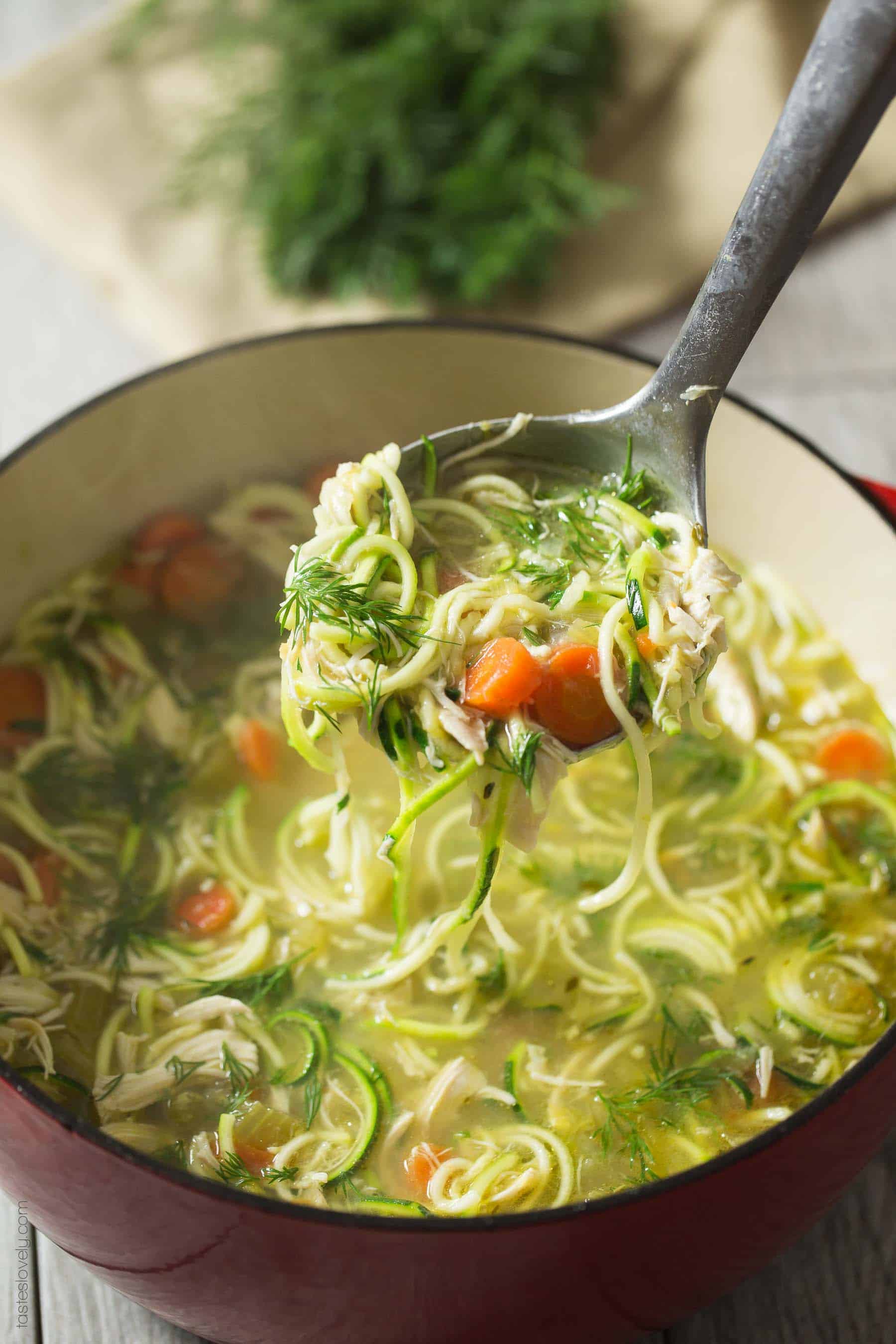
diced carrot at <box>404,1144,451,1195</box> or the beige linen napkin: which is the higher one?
the beige linen napkin

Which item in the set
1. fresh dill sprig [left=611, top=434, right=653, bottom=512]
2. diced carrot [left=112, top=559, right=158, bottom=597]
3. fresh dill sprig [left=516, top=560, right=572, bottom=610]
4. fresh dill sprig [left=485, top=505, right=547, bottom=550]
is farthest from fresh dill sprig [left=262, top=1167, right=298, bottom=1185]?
diced carrot [left=112, top=559, right=158, bottom=597]

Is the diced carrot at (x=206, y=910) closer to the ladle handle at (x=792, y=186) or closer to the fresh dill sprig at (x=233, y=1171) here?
the fresh dill sprig at (x=233, y=1171)

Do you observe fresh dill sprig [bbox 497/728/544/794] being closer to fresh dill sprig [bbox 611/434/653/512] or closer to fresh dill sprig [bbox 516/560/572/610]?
fresh dill sprig [bbox 516/560/572/610]

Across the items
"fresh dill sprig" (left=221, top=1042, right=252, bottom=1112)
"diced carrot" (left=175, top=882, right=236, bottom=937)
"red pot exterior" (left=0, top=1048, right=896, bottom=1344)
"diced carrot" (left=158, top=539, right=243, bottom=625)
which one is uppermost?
"diced carrot" (left=158, top=539, right=243, bottom=625)

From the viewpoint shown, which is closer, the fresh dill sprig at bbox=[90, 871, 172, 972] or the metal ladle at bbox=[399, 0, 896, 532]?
the metal ladle at bbox=[399, 0, 896, 532]

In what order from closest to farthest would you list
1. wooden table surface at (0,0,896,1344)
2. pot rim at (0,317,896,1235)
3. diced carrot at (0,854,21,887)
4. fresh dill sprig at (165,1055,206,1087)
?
1. pot rim at (0,317,896,1235)
2. fresh dill sprig at (165,1055,206,1087)
3. diced carrot at (0,854,21,887)
4. wooden table surface at (0,0,896,1344)

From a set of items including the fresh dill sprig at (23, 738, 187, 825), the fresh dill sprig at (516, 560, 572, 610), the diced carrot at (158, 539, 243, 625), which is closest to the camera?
the fresh dill sprig at (516, 560, 572, 610)
